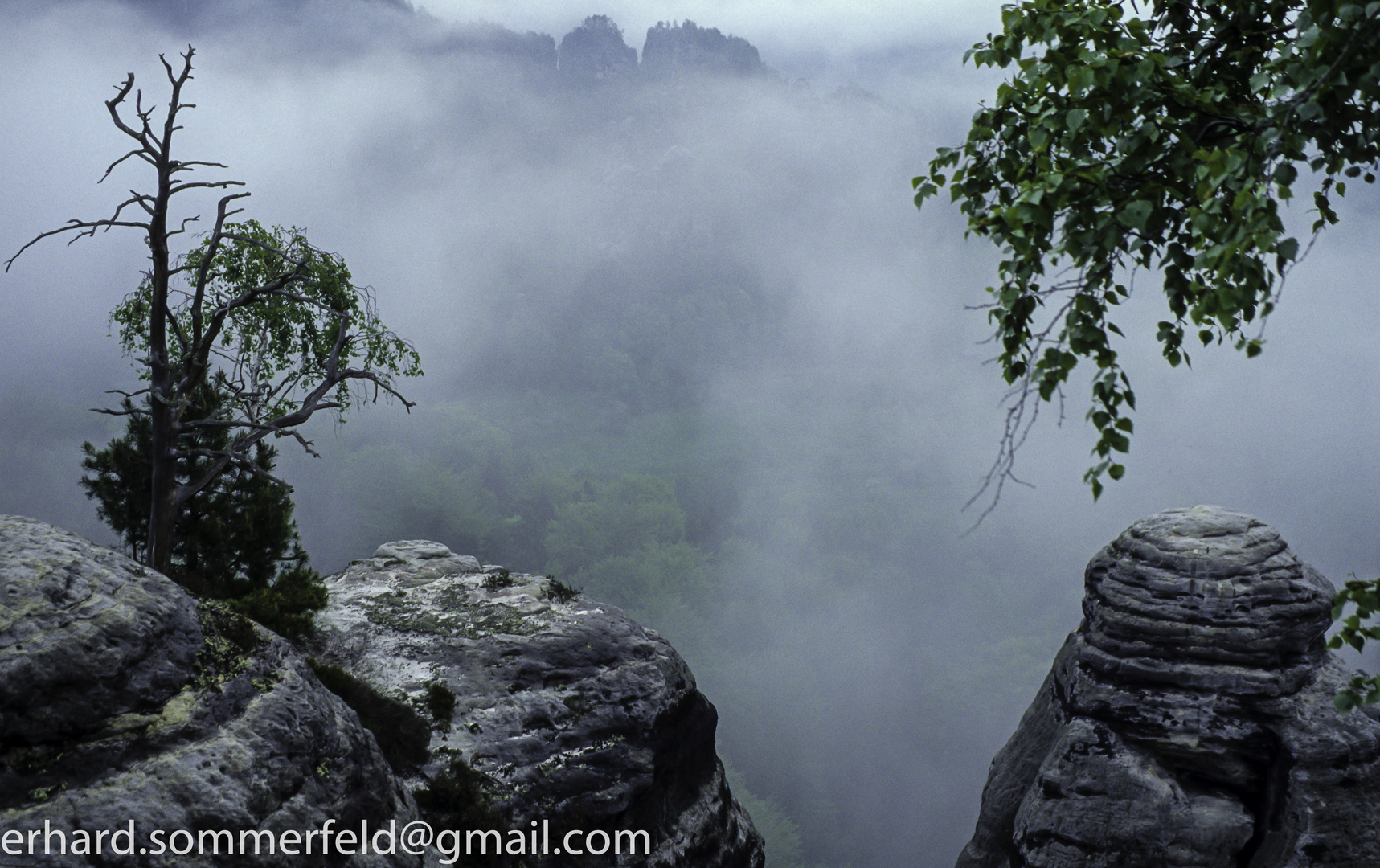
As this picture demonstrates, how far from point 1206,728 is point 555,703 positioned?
12479 millimetres

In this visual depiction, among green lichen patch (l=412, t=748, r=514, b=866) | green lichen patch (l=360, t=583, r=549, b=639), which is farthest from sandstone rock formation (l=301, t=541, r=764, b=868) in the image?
green lichen patch (l=412, t=748, r=514, b=866)

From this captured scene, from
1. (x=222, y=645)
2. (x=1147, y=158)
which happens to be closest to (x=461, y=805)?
(x=222, y=645)

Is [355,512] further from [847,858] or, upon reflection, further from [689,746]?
[689,746]

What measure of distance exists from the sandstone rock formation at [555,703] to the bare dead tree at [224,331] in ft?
14.7

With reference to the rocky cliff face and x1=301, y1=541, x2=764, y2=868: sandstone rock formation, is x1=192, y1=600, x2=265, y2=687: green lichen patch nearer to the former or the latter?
x1=301, y1=541, x2=764, y2=868: sandstone rock formation

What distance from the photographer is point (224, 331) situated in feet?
68.5

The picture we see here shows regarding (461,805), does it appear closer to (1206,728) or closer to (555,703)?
(555,703)

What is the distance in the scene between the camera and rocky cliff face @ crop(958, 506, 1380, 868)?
554 inches

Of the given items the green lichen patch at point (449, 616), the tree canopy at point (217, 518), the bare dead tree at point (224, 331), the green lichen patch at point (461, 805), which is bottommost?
the green lichen patch at point (461, 805)

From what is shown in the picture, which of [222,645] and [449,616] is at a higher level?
[222,645]

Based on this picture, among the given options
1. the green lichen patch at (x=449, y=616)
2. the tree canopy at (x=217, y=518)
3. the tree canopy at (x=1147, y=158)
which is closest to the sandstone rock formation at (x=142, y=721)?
the green lichen patch at (x=449, y=616)

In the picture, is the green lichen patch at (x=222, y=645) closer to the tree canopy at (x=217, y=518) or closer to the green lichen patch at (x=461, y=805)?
the green lichen patch at (x=461, y=805)

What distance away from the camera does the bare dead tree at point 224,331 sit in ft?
46.5

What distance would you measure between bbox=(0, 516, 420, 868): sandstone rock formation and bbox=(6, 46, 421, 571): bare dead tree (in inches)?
150
